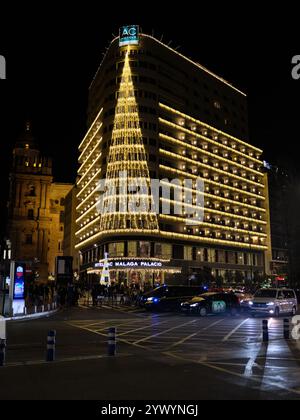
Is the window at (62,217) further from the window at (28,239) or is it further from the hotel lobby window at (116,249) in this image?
the hotel lobby window at (116,249)

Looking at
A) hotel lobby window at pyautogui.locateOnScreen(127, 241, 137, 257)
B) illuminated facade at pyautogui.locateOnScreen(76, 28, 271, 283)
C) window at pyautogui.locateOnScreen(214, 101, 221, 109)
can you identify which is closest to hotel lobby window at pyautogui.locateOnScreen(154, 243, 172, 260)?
illuminated facade at pyautogui.locateOnScreen(76, 28, 271, 283)

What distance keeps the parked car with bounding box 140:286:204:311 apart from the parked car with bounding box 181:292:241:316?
3604mm

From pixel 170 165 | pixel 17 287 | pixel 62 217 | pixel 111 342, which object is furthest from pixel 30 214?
pixel 111 342

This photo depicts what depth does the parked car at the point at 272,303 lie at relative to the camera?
2741cm

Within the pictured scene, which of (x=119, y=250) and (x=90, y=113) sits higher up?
(x=90, y=113)

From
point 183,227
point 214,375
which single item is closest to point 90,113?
point 183,227

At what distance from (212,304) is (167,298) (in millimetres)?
4723

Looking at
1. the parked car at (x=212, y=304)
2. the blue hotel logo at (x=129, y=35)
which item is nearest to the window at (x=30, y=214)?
the blue hotel logo at (x=129, y=35)

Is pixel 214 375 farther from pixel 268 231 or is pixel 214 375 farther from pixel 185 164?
pixel 268 231

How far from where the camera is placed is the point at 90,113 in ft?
311

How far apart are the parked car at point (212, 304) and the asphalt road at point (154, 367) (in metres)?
10.2

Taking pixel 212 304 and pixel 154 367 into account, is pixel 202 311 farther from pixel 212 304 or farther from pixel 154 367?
pixel 154 367

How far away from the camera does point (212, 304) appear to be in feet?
94.9
